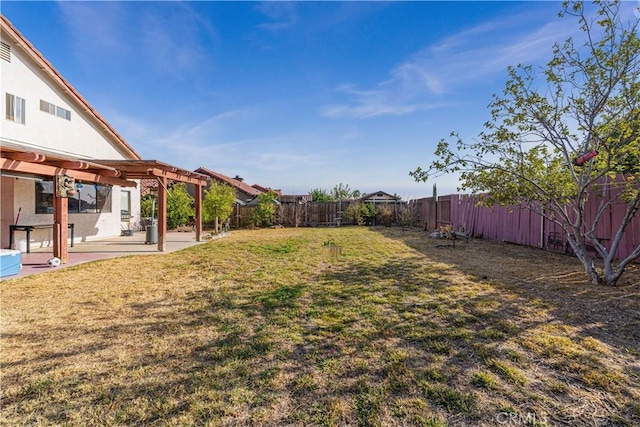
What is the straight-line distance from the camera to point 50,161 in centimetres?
653

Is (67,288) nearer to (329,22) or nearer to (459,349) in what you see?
(459,349)

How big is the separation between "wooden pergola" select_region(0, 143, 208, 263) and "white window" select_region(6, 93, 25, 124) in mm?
1308

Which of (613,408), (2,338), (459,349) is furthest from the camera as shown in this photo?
(2,338)

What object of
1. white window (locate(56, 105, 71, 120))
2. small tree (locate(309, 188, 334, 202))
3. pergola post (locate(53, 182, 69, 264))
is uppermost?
white window (locate(56, 105, 71, 120))

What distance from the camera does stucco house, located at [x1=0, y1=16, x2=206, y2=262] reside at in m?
6.85

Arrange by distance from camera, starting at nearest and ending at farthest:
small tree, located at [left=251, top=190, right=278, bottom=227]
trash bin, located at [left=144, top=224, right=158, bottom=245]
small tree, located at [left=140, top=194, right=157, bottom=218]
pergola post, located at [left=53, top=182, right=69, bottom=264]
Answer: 1. pergola post, located at [left=53, top=182, right=69, bottom=264]
2. trash bin, located at [left=144, top=224, right=158, bottom=245]
3. small tree, located at [left=140, top=194, right=157, bottom=218]
4. small tree, located at [left=251, top=190, right=278, bottom=227]

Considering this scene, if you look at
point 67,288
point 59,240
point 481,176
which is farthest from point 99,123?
point 481,176

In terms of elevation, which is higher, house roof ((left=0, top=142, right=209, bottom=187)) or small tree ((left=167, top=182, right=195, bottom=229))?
house roof ((left=0, top=142, right=209, bottom=187))

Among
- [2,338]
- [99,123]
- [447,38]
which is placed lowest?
[2,338]

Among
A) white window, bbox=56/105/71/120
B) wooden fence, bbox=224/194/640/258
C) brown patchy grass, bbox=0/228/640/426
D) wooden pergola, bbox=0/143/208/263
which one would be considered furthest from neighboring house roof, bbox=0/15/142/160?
wooden fence, bbox=224/194/640/258

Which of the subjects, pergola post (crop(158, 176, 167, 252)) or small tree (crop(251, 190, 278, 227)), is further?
small tree (crop(251, 190, 278, 227))

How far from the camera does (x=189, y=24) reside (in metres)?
8.43

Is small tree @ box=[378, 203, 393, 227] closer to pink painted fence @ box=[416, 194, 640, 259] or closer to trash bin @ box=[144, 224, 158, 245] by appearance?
pink painted fence @ box=[416, 194, 640, 259]

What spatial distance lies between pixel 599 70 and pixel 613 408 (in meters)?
5.42
